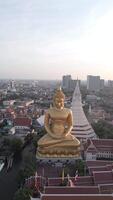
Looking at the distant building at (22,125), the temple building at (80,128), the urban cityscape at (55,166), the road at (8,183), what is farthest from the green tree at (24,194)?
the distant building at (22,125)

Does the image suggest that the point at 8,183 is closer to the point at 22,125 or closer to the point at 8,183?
the point at 8,183

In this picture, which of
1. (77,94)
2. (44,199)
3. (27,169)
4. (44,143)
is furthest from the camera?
(77,94)

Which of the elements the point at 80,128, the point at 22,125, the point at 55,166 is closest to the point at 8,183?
the point at 55,166

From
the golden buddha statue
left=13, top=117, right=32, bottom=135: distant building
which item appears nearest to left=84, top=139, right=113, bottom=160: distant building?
the golden buddha statue

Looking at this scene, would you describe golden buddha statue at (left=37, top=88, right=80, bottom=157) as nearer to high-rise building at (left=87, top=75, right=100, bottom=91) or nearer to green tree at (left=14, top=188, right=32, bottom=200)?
green tree at (left=14, top=188, right=32, bottom=200)

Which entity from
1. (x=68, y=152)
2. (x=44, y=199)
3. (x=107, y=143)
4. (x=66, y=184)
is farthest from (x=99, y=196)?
(x=107, y=143)

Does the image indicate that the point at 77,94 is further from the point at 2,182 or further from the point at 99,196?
the point at 99,196

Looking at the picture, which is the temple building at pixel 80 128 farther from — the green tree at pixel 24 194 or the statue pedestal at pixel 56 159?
the green tree at pixel 24 194

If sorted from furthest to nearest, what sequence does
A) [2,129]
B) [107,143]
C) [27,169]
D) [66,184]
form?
[2,129] → [107,143] → [27,169] → [66,184]
